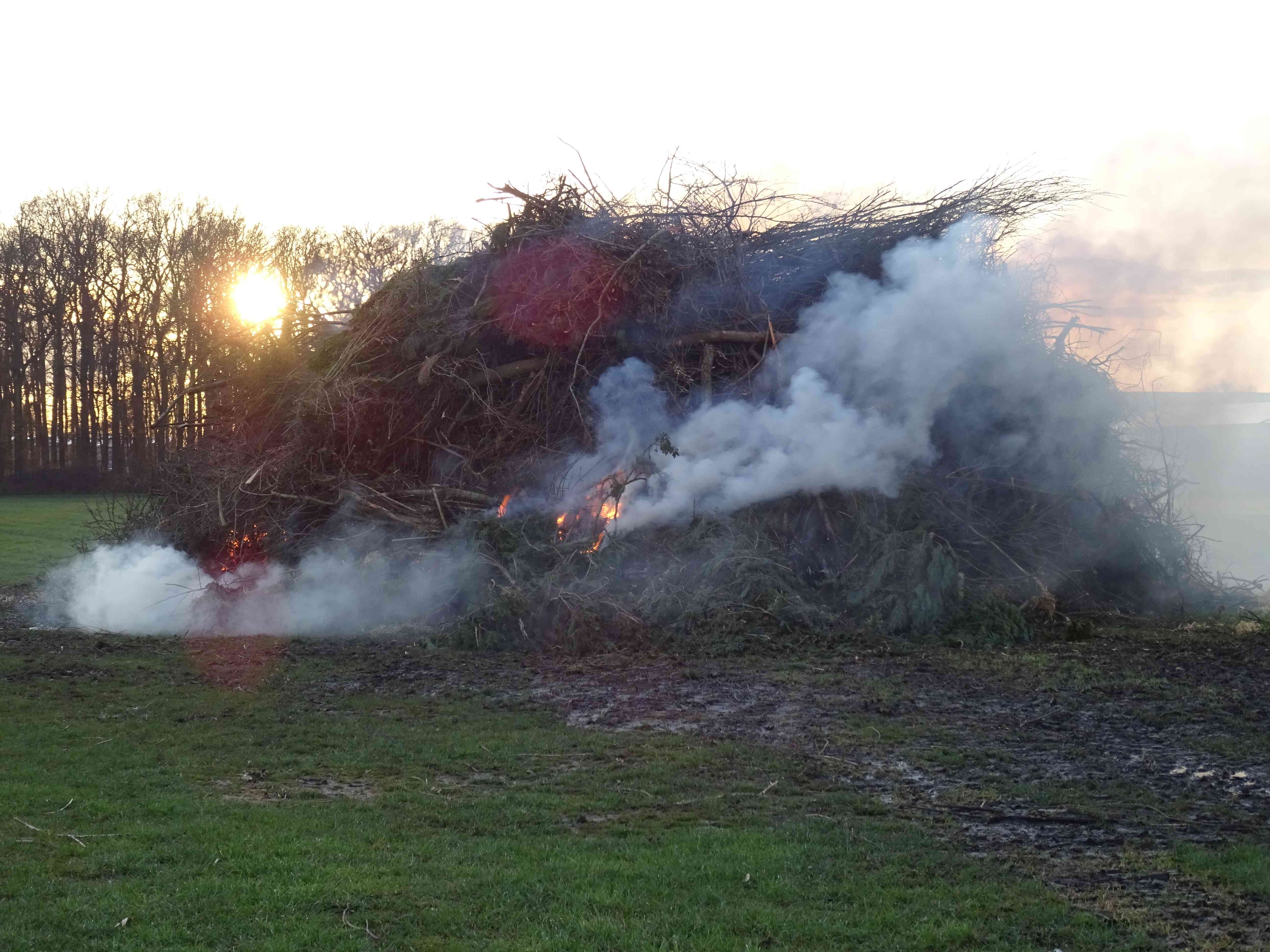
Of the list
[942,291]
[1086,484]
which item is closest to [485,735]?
[942,291]

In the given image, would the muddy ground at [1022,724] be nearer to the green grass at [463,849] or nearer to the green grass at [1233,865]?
the green grass at [1233,865]

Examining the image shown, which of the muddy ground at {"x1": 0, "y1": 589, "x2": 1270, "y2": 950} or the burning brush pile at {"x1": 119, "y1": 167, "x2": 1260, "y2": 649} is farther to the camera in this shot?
the burning brush pile at {"x1": 119, "y1": 167, "x2": 1260, "y2": 649}

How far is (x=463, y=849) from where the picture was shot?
5012 millimetres

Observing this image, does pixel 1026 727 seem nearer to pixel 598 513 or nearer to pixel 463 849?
pixel 463 849

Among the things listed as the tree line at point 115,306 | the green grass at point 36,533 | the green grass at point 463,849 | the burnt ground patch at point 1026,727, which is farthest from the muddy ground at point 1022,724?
the tree line at point 115,306

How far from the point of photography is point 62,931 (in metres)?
4.13

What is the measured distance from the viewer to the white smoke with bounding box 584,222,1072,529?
41.5ft

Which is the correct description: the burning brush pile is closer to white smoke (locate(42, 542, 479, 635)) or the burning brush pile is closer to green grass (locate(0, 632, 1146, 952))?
white smoke (locate(42, 542, 479, 635))

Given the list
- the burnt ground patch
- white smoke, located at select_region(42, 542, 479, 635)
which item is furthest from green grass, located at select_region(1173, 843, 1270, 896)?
white smoke, located at select_region(42, 542, 479, 635)

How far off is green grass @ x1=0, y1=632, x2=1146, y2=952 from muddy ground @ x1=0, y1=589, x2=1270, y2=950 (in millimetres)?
354

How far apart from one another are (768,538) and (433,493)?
13.8 ft

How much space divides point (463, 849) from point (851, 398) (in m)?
9.16

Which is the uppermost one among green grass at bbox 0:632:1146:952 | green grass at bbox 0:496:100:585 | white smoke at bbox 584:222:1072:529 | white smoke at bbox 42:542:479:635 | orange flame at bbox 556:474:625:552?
white smoke at bbox 584:222:1072:529

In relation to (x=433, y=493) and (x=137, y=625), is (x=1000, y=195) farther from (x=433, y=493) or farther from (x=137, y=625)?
(x=137, y=625)
